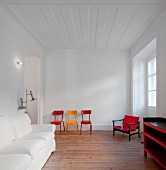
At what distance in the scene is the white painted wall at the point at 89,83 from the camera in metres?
5.94

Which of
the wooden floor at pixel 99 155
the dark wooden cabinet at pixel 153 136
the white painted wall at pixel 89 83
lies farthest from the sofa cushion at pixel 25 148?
the white painted wall at pixel 89 83

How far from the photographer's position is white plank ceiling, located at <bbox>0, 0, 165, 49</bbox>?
3.00 metres

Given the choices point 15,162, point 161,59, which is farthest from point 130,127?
point 15,162

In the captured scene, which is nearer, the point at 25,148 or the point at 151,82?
the point at 25,148

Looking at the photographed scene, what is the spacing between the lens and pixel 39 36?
15.7ft

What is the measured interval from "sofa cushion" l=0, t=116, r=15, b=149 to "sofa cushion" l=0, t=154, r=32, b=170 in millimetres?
474

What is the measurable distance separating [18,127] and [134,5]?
124 inches

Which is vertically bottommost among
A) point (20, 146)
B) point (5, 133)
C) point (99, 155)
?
point (99, 155)

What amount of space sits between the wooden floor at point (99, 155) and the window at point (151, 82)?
1.30 metres

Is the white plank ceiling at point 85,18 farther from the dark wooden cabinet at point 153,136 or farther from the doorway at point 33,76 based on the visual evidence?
the dark wooden cabinet at point 153,136

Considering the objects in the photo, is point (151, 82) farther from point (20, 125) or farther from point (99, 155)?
point (20, 125)

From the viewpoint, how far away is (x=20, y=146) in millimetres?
2529

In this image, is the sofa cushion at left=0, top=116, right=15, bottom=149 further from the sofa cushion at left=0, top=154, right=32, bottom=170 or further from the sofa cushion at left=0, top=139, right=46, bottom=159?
the sofa cushion at left=0, top=154, right=32, bottom=170

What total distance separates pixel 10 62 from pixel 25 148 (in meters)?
1.83
